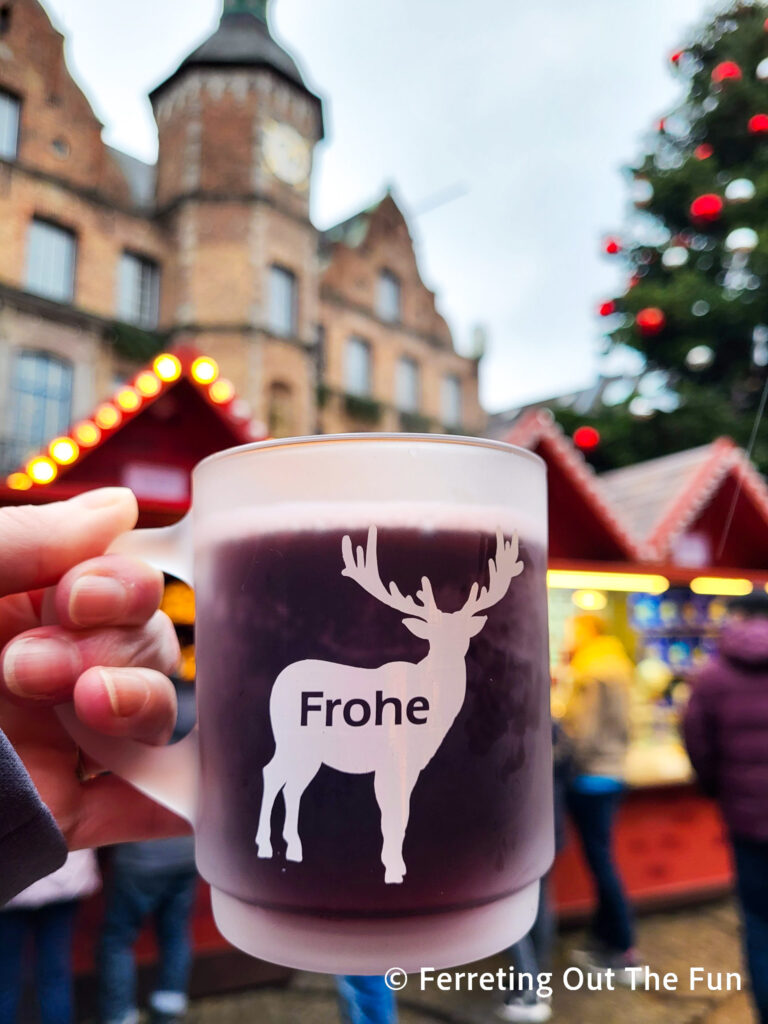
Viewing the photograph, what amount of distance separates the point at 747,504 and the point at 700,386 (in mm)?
3128

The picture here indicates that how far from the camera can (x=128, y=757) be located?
582 millimetres

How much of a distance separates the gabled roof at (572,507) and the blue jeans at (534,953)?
189cm

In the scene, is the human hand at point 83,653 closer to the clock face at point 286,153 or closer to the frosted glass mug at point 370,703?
the frosted glass mug at point 370,703

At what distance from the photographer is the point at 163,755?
23.0 inches

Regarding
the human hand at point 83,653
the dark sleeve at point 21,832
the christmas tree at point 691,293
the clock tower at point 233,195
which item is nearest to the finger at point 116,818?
the human hand at point 83,653

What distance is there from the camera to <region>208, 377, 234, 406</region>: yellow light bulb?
345 centimetres

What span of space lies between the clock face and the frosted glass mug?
54.4ft

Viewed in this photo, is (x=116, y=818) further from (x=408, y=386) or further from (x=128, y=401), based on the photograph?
(x=408, y=386)

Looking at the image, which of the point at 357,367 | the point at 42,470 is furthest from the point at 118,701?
the point at 357,367

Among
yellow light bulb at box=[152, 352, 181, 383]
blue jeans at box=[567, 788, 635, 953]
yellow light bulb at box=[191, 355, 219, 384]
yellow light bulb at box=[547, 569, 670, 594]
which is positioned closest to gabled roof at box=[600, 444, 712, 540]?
yellow light bulb at box=[547, 569, 670, 594]

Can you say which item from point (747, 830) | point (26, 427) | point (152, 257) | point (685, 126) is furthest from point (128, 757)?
point (152, 257)

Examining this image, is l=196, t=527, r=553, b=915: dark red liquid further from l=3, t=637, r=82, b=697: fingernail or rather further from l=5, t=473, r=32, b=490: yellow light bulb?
l=5, t=473, r=32, b=490: yellow light bulb

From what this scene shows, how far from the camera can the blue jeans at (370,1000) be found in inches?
30.6

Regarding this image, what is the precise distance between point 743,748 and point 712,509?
3.00 m
